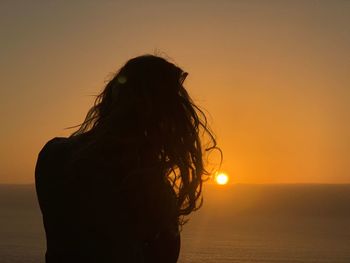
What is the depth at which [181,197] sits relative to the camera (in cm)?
192

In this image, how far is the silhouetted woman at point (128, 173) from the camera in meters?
1.65

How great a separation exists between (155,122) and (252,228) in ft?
361

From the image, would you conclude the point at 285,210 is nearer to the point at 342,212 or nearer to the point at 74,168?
the point at 342,212

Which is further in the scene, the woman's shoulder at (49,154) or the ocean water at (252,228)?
the ocean water at (252,228)

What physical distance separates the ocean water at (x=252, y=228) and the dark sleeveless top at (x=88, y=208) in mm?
58859

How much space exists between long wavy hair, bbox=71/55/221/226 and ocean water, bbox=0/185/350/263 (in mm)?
58690

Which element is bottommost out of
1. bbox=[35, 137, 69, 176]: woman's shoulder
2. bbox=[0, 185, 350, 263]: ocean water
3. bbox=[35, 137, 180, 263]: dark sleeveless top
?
bbox=[0, 185, 350, 263]: ocean water

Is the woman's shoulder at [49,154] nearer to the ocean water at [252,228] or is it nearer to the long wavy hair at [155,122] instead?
the long wavy hair at [155,122]

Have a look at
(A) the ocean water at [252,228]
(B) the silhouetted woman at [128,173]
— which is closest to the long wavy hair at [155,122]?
(B) the silhouetted woman at [128,173]

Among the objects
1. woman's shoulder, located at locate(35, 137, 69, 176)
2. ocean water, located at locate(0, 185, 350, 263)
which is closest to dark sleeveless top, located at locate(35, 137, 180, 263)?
woman's shoulder, located at locate(35, 137, 69, 176)

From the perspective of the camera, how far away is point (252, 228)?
109625 millimetres

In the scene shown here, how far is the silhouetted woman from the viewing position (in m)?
1.65

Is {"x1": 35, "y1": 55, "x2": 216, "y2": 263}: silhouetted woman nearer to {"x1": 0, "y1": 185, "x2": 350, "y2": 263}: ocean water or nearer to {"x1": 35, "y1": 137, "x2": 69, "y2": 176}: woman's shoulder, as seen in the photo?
{"x1": 35, "y1": 137, "x2": 69, "y2": 176}: woman's shoulder

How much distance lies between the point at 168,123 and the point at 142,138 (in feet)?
0.35
